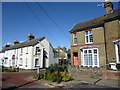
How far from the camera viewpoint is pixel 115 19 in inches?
506

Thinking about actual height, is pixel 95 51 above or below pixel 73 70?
above

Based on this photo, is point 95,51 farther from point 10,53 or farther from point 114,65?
point 10,53

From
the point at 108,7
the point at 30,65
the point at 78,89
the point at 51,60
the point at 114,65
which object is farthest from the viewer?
the point at 51,60

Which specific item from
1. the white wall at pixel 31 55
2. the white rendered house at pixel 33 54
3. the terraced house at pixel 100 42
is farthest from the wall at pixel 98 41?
the white wall at pixel 31 55

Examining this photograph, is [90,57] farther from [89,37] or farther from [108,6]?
[108,6]

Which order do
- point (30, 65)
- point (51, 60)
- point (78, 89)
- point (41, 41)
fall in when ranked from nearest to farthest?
point (78, 89)
point (30, 65)
point (41, 41)
point (51, 60)

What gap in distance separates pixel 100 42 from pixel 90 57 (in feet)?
8.57

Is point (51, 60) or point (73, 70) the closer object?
point (73, 70)

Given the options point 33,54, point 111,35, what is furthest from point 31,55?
point 111,35

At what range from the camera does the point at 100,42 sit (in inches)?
576

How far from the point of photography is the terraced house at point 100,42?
1248cm

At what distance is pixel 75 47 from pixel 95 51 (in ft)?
11.9

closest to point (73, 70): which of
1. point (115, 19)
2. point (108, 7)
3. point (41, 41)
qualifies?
point (115, 19)

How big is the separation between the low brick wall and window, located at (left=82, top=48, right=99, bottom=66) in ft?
8.79
